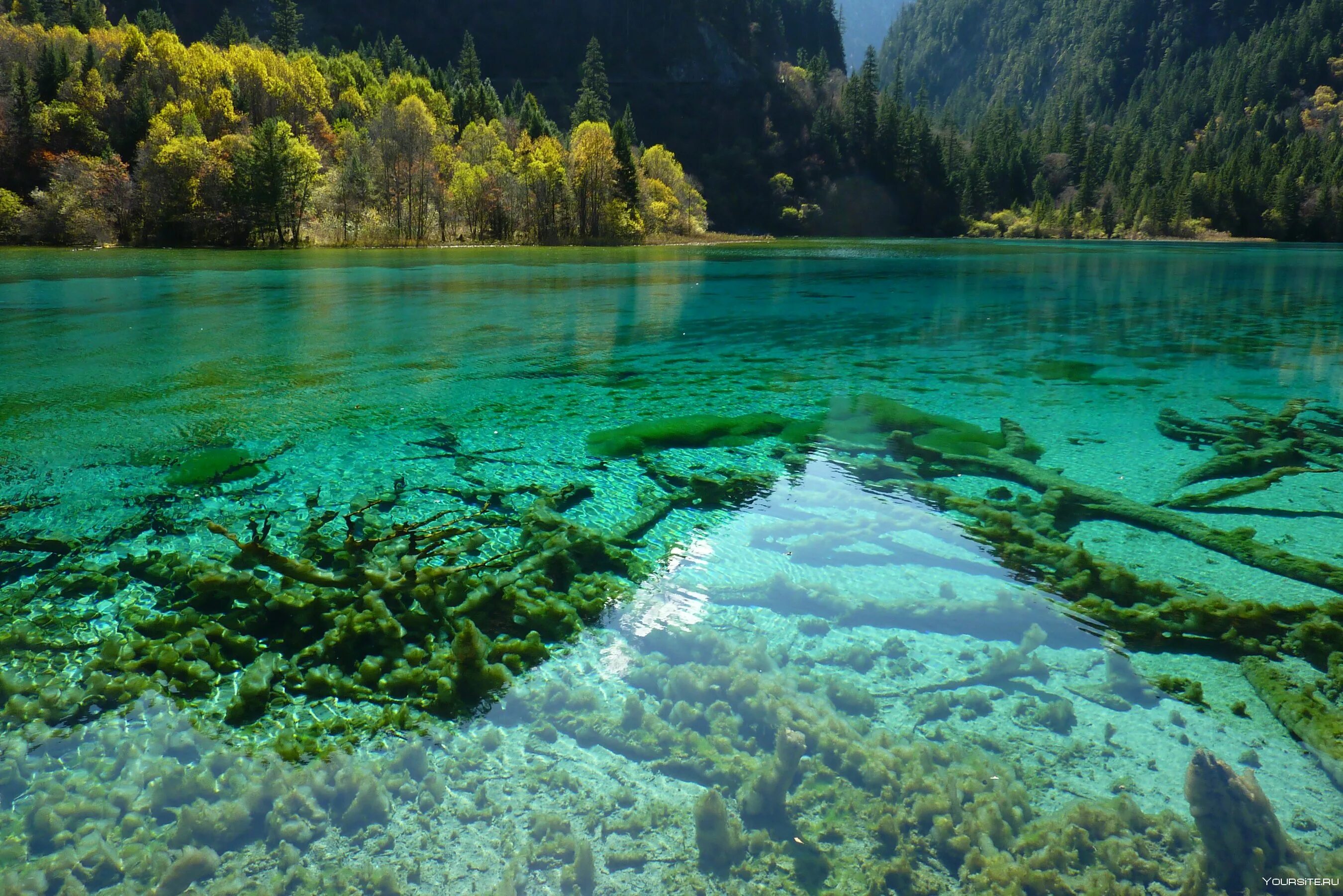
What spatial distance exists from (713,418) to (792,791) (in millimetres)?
7974

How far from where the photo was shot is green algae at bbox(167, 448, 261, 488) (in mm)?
8523

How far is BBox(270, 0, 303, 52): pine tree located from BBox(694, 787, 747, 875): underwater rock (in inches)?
6419

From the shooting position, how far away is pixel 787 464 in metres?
9.46

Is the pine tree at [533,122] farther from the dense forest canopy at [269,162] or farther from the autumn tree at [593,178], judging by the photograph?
the autumn tree at [593,178]

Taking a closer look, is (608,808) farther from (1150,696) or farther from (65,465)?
(65,465)

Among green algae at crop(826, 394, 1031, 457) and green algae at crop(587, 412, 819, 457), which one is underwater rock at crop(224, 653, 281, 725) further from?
green algae at crop(826, 394, 1031, 457)

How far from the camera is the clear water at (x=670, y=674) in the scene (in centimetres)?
356

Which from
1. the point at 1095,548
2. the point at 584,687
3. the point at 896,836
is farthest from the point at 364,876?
the point at 1095,548

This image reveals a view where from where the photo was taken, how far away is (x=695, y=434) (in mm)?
10781

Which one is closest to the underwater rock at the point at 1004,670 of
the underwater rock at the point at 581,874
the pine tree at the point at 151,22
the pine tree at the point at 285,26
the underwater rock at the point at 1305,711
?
the underwater rock at the point at 1305,711

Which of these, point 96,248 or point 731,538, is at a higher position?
point 96,248

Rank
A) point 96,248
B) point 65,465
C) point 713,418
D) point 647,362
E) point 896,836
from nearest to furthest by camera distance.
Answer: point 896,836, point 65,465, point 713,418, point 647,362, point 96,248

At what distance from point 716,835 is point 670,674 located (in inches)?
53.2

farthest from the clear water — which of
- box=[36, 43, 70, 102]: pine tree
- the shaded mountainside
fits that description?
the shaded mountainside
